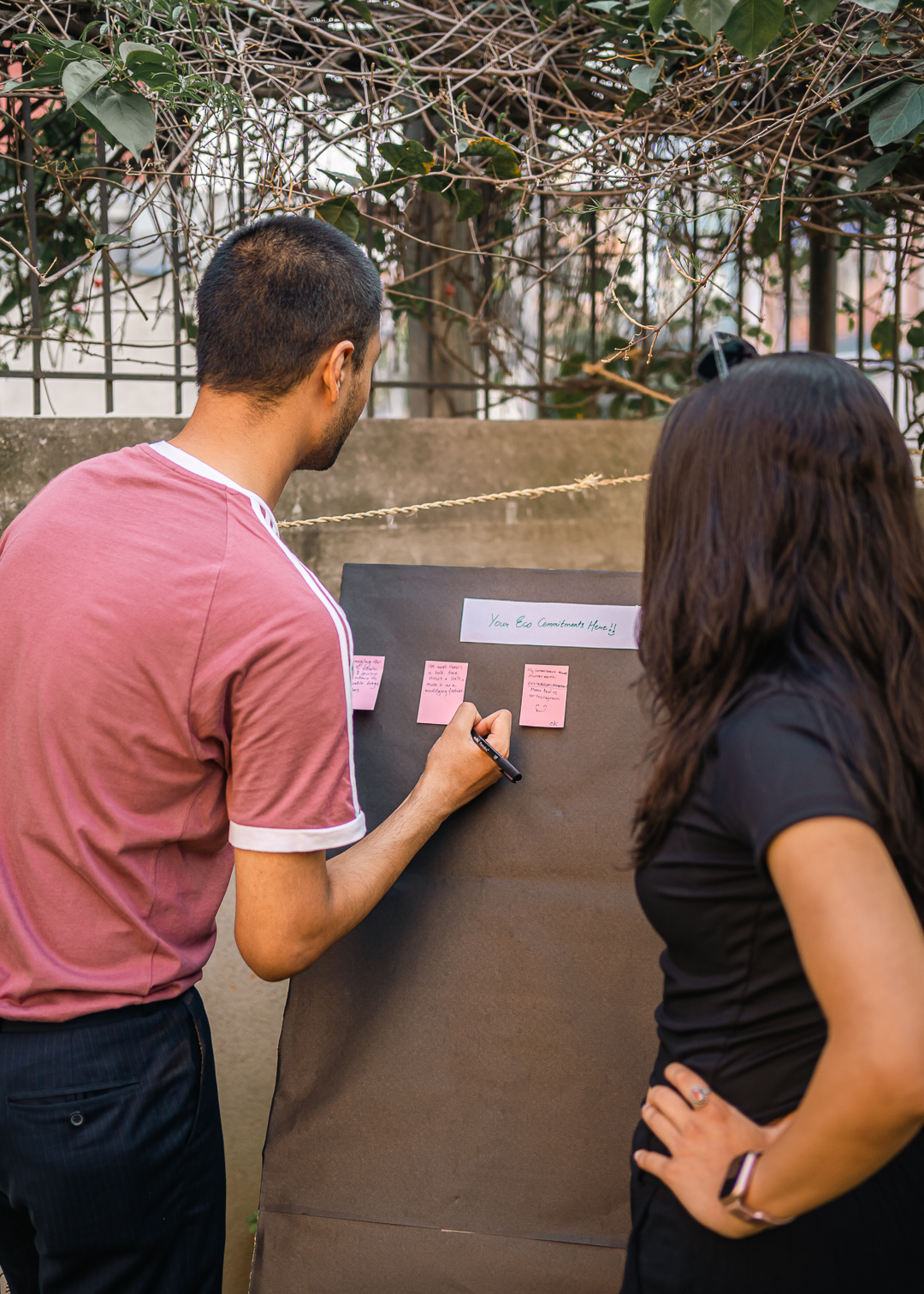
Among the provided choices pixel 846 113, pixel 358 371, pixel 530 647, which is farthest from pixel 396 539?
pixel 846 113

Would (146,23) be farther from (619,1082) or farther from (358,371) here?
(619,1082)

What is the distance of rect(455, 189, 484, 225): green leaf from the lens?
2.13 metres

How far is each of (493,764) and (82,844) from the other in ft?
2.01

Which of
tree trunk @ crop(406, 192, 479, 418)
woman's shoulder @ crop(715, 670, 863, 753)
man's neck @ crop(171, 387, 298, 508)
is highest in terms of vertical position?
tree trunk @ crop(406, 192, 479, 418)

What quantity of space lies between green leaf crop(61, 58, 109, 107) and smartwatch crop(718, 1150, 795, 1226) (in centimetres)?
190

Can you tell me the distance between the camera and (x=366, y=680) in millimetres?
1584

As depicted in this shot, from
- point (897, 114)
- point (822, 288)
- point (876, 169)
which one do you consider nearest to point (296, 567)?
point (897, 114)

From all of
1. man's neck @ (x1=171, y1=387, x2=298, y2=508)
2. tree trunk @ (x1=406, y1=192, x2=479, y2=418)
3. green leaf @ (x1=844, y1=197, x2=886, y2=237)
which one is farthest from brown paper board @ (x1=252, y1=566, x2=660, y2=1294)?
tree trunk @ (x1=406, y1=192, x2=479, y2=418)

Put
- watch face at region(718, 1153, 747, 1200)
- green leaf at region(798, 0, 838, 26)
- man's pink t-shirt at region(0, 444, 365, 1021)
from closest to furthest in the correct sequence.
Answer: watch face at region(718, 1153, 747, 1200)
man's pink t-shirt at region(0, 444, 365, 1021)
green leaf at region(798, 0, 838, 26)

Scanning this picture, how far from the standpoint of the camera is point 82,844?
109cm

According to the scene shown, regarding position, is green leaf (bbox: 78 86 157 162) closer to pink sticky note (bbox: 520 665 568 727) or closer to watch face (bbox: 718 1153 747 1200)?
pink sticky note (bbox: 520 665 568 727)

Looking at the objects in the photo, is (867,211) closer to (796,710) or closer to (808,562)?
(808,562)

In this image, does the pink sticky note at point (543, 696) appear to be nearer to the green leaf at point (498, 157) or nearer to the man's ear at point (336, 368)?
the man's ear at point (336, 368)

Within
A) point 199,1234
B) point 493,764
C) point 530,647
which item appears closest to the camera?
point 199,1234
